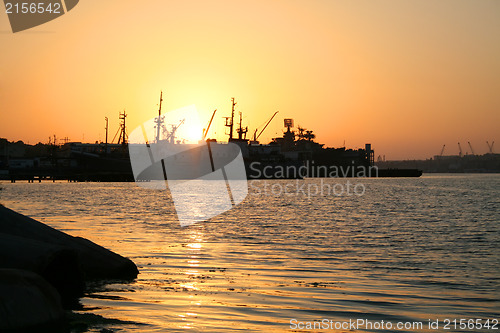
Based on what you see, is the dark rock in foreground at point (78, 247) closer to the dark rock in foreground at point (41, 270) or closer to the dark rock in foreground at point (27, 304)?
the dark rock in foreground at point (41, 270)

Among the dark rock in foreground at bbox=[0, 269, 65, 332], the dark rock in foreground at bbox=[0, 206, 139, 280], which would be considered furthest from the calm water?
the dark rock in foreground at bbox=[0, 269, 65, 332]

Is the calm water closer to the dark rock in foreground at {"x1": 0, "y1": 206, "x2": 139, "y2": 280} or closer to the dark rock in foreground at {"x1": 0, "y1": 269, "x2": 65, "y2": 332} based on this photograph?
the dark rock in foreground at {"x1": 0, "y1": 206, "x2": 139, "y2": 280}

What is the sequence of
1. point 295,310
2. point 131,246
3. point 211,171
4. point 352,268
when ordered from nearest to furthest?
point 295,310 < point 352,268 < point 131,246 < point 211,171

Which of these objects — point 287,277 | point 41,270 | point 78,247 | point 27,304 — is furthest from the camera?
point 287,277

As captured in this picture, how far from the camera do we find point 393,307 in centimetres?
1145

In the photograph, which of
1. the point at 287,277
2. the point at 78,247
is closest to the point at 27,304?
the point at 78,247

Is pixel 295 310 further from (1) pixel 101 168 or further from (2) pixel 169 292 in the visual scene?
(1) pixel 101 168

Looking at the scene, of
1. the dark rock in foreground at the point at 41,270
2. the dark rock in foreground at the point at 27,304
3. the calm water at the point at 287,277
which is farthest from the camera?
the calm water at the point at 287,277

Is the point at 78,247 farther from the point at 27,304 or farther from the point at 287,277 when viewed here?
the point at 287,277

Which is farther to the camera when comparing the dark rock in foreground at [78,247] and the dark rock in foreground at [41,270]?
the dark rock in foreground at [78,247]

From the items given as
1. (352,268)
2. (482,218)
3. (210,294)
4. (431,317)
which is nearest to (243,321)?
(210,294)

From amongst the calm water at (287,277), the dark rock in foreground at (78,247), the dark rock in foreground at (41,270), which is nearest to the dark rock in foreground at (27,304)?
the dark rock in foreground at (41,270)

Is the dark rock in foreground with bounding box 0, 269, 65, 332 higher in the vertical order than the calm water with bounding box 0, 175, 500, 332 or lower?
higher

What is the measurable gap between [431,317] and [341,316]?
1613 millimetres
